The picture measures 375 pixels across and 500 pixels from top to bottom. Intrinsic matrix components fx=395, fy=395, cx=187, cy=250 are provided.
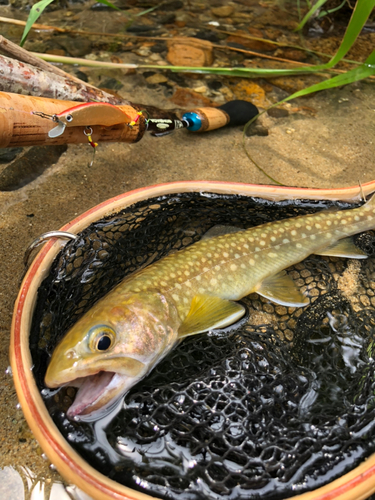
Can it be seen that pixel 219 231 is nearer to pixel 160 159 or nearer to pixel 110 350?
pixel 110 350

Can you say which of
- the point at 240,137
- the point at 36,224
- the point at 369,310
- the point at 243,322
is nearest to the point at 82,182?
the point at 36,224

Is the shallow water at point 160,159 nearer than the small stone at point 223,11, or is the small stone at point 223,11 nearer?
the shallow water at point 160,159

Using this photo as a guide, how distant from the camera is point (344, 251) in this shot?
9.29 feet

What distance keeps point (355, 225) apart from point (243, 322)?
1.09 metres

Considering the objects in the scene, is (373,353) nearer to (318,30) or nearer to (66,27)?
(318,30)

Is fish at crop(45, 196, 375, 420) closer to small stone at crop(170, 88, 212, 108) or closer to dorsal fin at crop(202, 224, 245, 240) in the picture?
dorsal fin at crop(202, 224, 245, 240)

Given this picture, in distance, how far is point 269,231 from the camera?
8.98ft

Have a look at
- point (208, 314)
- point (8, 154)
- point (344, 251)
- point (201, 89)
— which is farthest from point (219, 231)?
point (201, 89)

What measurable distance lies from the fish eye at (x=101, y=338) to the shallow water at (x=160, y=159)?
727 millimetres

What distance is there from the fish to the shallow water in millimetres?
621

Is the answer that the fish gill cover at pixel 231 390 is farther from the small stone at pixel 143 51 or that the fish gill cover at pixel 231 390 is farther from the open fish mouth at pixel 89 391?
→ the small stone at pixel 143 51

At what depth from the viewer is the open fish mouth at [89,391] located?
194 cm

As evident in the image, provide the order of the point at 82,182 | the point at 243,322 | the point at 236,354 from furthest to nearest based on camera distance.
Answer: the point at 82,182 < the point at 243,322 < the point at 236,354

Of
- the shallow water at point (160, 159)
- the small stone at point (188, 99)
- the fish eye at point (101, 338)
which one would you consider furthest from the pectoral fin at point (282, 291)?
the small stone at point (188, 99)
